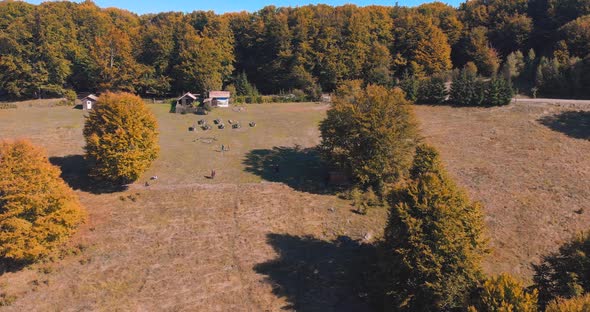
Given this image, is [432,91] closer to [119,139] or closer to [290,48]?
[290,48]

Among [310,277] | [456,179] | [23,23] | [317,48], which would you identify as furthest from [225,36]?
[310,277]

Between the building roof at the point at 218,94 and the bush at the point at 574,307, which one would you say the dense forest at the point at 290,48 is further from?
the bush at the point at 574,307

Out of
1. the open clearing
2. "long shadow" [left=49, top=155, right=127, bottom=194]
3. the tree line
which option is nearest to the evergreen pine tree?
the open clearing

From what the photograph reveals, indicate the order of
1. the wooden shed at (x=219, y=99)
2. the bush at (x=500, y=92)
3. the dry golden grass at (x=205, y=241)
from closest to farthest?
the dry golden grass at (x=205, y=241), the bush at (x=500, y=92), the wooden shed at (x=219, y=99)

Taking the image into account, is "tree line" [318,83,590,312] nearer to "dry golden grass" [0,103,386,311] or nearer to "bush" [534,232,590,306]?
"bush" [534,232,590,306]

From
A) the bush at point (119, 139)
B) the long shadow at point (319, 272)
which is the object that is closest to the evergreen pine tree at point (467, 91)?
the long shadow at point (319, 272)

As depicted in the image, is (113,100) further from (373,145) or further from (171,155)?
(373,145)
